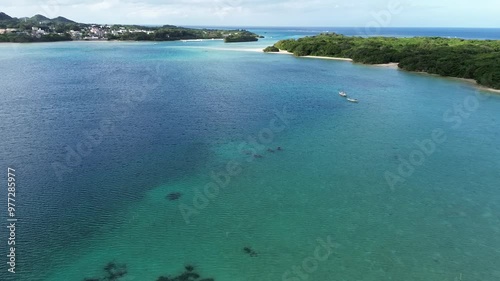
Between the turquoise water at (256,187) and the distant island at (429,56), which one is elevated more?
the distant island at (429,56)

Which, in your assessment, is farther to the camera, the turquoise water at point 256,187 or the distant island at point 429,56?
the distant island at point 429,56

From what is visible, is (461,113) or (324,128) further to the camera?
(461,113)

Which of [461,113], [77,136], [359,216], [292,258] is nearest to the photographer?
[292,258]

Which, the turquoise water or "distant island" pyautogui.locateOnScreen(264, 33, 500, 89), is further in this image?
"distant island" pyautogui.locateOnScreen(264, 33, 500, 89)

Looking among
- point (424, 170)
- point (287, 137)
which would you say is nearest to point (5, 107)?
point (287, 137)

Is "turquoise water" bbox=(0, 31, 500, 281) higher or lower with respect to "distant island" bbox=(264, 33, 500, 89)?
lower

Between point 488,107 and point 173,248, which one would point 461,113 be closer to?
point 488,107

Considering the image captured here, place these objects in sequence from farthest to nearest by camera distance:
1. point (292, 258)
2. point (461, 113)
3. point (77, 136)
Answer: point (461, 113) < point (77, 136) < point (292, 258)

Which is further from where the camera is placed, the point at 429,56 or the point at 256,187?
the point at 429,56
